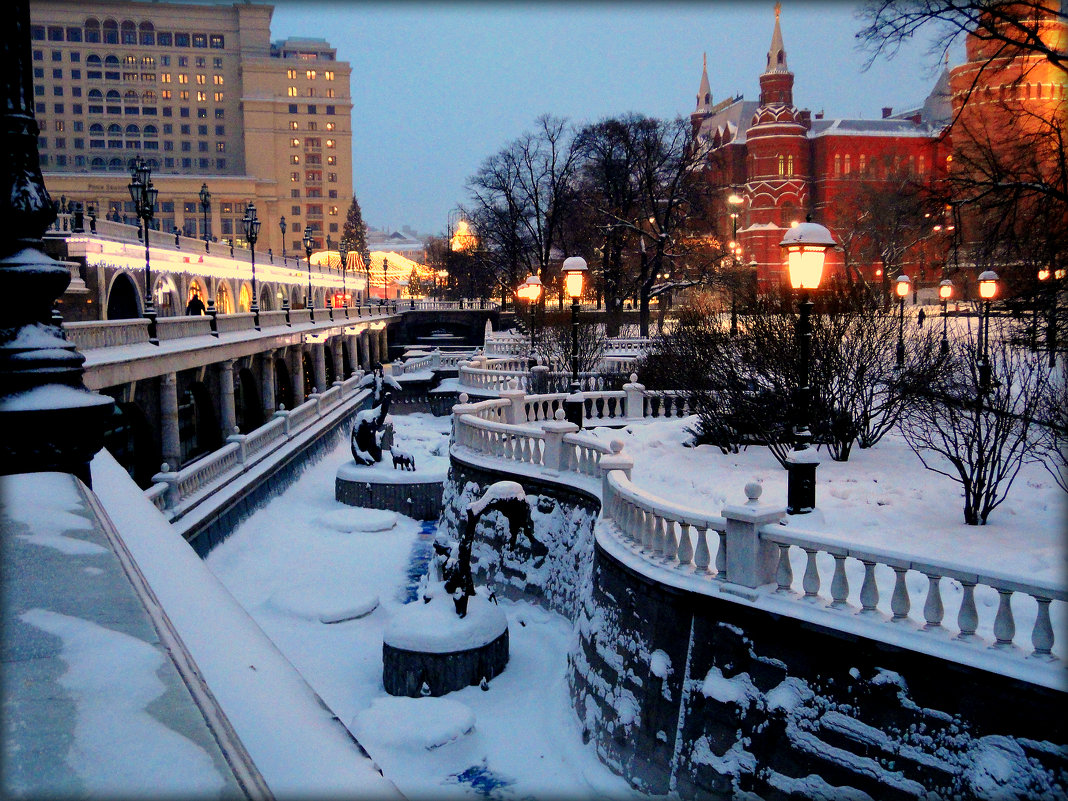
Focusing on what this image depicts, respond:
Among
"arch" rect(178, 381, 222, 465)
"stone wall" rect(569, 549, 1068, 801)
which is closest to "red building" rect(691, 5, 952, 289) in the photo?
"arch" rect(178, 381, 222, 465)

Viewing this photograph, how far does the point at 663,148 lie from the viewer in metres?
46.8

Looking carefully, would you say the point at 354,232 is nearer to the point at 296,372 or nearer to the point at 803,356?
the point at 296,372

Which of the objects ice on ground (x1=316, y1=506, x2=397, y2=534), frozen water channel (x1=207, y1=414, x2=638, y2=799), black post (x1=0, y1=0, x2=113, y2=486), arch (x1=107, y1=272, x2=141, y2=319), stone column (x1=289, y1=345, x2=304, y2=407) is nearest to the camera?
black post (x1=0, y1=0, x2=113, y2=486)

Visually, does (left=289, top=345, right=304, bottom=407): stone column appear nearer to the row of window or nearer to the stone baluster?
the stone baluster

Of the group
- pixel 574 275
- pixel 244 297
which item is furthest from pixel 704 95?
pixel 574 275

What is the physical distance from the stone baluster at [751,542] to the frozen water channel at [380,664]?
307cm

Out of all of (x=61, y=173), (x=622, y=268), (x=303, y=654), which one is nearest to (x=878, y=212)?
(x=622, y=268)

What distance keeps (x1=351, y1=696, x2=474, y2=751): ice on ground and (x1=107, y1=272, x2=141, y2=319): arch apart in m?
38.2

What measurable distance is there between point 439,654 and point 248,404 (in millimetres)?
31575

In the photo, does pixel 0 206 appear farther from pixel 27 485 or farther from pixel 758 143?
pixel 758 143

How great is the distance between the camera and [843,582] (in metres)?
7.53

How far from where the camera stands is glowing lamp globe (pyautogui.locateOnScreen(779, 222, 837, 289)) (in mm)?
9953

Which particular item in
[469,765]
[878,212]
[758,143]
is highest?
[758,143]

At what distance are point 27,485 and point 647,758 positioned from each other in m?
7.52
